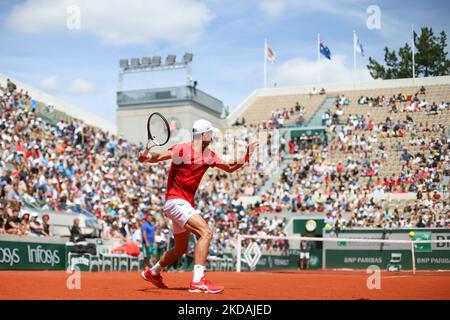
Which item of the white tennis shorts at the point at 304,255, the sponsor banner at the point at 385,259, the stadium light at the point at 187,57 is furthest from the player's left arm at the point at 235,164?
the stadium light at the point at 187,57

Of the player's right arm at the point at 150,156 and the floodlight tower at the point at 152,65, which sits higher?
the floodlight tower at the point at 152,65

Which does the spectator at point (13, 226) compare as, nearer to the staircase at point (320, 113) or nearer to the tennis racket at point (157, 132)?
the tennis racket at point (157, 132)

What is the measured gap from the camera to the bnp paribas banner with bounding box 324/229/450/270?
29.6 meters

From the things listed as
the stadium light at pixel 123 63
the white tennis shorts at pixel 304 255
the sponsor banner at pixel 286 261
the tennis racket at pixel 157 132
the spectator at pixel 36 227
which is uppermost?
the stadium light at pixel 123 63

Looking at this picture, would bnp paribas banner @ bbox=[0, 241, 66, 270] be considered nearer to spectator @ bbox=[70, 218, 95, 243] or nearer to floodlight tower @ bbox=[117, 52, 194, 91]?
spectator @ bbox=[70, 218, 95, 243]

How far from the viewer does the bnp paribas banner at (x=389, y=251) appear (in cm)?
2958

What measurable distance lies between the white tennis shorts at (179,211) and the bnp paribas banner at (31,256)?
37.4 ft

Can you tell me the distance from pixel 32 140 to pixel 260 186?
1512 centimetres

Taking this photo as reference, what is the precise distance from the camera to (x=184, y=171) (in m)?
9.91

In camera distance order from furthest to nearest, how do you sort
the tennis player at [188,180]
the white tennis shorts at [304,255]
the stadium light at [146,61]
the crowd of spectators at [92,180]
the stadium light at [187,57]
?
the stadium light at [146,61] < the stadium light at [187,57] < the white tennis shorts at [304,255] < the crowd of spectators at [92,180] < the tennis player at [188,180]

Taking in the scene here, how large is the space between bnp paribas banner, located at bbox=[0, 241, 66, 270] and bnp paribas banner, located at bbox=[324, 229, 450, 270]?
12.7m

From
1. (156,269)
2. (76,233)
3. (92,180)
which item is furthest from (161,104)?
(156,269)
